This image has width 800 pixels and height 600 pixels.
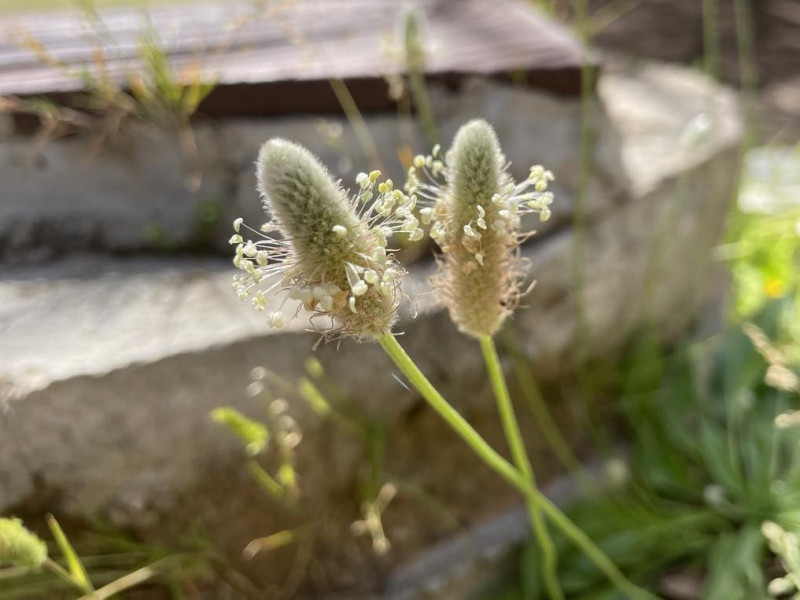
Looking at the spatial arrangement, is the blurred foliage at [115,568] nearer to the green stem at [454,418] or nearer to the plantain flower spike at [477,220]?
the green stem at [454,418]

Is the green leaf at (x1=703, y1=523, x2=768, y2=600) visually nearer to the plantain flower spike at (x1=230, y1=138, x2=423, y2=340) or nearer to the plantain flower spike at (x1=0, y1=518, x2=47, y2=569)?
the plantain flower spike at (x1=230, y1=138, x2=423, y2=340)

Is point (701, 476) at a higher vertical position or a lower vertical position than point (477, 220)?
lower

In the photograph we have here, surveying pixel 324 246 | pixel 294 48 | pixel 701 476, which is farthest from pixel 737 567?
pixel 294 48

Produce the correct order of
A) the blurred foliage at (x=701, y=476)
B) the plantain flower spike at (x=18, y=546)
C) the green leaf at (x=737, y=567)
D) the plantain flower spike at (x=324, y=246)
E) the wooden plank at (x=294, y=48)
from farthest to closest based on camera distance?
1. the wooden plank at (x=294, y=48)
2. the blurred foliage at (x=701, y=476)
3. the green leaf at (x=737, y=567)
4. the plantain flower spike at (x=18, y=546)
5. the plantain flower spike at (x=324, y=246)

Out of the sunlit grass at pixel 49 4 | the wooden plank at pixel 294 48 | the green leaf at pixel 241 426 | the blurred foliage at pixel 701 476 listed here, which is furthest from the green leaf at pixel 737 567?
the sunlit grass at pixel 49 4

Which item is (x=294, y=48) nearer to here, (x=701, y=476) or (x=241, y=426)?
(x=241, y=426)

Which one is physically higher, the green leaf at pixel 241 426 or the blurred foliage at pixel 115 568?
the green leaf at pixel 241 426

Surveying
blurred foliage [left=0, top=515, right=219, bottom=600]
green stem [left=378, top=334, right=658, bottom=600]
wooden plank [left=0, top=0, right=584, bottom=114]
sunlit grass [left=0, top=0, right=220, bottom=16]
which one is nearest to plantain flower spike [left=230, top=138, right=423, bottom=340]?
green stem [left=378, top=334, right=658, bottom=600]
